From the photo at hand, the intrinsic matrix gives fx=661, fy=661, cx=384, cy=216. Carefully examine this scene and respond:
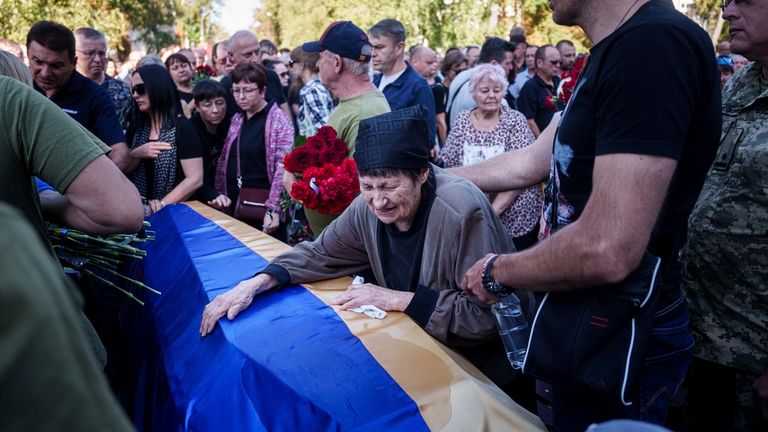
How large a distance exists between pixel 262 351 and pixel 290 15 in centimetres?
3531

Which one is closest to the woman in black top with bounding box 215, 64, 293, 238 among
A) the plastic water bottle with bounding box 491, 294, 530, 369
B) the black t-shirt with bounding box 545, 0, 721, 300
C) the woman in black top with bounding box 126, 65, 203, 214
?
the woman in black top with bounding box 126, 65, 203, 214

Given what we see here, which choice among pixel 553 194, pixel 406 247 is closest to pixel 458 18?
pixel 406 247

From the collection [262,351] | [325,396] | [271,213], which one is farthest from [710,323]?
[271,213]

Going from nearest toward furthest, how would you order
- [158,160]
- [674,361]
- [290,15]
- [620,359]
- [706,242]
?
[620,359] < [674,361] < [706,242] < [158,160] < [290,15]

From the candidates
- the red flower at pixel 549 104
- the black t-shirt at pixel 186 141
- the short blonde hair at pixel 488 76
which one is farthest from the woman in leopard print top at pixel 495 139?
the red flower at pixel 549 104

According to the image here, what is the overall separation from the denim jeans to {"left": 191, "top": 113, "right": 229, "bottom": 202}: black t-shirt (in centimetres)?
376

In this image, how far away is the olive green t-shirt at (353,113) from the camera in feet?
12.8

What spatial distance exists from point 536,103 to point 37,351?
24.4 ft

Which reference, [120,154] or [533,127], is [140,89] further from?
[533,127]

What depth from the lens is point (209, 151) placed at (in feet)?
18.3

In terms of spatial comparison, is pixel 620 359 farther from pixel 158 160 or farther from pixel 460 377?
pixel 158 160

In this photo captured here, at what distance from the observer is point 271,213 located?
4883mm

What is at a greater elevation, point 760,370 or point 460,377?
point 460,377

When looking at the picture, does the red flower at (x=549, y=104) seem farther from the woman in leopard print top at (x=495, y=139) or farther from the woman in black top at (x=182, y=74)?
the woman in black top at (x=182, y=74)
